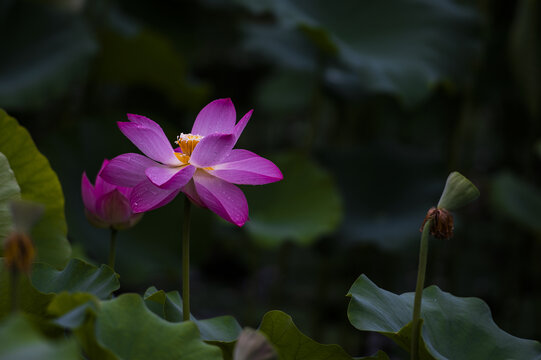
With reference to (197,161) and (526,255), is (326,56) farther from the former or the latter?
(197,161)

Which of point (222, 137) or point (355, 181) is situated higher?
point (222, 137)

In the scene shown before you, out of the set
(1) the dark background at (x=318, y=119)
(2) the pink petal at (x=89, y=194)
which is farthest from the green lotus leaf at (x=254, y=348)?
(1) the dark background at (x=318, y=119)

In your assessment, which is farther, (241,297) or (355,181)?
(241,297)

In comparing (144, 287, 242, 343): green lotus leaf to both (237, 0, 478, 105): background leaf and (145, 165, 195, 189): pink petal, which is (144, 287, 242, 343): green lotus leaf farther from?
(237, 0, 478, 105): background leaf

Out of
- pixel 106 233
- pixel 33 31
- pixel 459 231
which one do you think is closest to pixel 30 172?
pixel 106 233

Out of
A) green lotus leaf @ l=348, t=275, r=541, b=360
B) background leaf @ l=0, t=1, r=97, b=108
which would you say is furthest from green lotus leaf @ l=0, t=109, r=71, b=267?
background leaf @ l=0, t=1, r=97, b=108

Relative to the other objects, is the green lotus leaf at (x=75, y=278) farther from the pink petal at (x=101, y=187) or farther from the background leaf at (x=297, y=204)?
the background leaf at (x=297, y=204)
